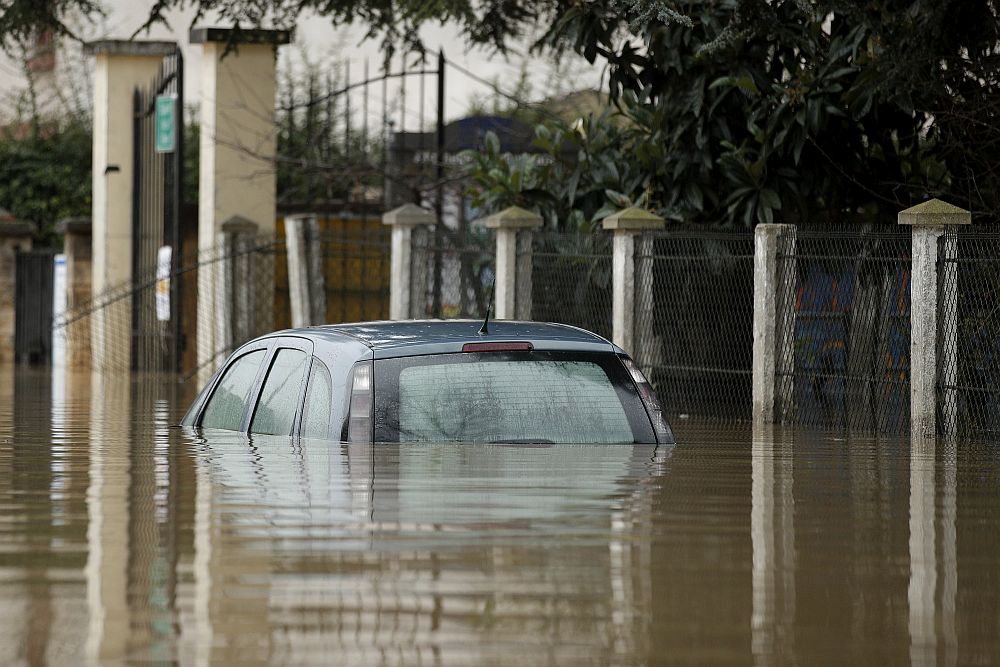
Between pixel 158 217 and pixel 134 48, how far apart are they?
2152 mm

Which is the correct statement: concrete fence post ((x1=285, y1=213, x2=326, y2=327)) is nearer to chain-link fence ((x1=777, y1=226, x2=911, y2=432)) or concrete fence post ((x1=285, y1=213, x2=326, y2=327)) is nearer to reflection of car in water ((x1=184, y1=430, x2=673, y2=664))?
chain-link fence ((x1=777, y1=226, x2=911, y2=432))

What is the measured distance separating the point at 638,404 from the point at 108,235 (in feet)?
57.0

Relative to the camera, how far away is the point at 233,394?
10.4 meters

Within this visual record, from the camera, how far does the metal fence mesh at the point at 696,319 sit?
52.2 ft

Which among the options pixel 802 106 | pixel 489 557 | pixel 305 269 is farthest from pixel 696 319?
pixel 489 557

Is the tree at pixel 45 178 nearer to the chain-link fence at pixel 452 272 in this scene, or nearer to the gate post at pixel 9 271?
the gate post at pixel 9 271

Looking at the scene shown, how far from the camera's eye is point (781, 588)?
19.5 feet

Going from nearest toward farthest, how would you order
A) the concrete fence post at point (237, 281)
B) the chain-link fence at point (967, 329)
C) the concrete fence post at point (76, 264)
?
1. the chain-link fence at point (967, 329)
2. the concrete fence post at point (237, 281)
3. the concrete fence post at point (76, 264)

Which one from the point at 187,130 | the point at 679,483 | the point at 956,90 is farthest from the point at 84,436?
the point at 187,130

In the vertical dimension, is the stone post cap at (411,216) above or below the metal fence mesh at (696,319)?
above

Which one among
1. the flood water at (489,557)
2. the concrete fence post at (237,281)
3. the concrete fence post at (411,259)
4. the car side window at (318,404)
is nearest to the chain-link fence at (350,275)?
the concrete fence post at (237,281)

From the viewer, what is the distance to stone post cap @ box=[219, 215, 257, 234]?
22.2m

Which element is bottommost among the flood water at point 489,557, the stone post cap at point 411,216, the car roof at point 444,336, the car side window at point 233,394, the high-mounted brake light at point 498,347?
the flood water at point 489,557

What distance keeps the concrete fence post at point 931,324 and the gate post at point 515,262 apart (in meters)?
5.29
